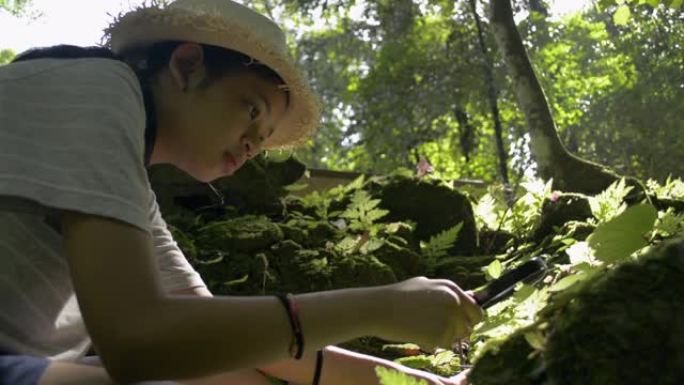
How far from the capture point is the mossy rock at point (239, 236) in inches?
173

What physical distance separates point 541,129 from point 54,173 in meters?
5.93

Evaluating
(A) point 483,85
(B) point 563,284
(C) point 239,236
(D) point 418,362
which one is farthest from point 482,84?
(B) point 563,284

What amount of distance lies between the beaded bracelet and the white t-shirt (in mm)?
351

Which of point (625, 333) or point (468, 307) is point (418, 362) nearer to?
point (468, 307)

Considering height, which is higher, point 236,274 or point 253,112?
point 253,112

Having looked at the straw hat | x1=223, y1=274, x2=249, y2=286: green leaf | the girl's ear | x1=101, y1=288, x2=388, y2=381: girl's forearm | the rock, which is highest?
the straw hat

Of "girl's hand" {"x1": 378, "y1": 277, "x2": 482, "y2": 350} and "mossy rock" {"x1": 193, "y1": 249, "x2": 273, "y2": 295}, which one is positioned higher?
"girl's hand" {"x1": 378, "y1": 277, "x2": 482, "y2": 350}

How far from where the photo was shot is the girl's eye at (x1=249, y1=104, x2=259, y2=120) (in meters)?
2.04

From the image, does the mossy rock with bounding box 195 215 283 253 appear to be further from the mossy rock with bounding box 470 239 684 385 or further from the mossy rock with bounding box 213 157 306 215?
the mossy rock with bounding box 470 239 684 385

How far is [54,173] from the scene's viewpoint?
154cm

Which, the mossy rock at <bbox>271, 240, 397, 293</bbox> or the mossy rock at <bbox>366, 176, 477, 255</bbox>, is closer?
the mossy rock at <bbox>271, 240, 397, 293</bbox>

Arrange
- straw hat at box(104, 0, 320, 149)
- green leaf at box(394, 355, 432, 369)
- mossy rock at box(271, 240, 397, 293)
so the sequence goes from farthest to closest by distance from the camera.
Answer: mossy rock at box(271, 240, 397, 293) < green leaf at box(394, 355, 432, 369) < straw hat at box(104, 0, 320, 149)

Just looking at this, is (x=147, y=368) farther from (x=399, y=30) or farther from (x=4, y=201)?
(x=399, y=30)

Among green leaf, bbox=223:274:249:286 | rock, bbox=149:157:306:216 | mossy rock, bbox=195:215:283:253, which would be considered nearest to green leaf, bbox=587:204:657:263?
green leaf, bbox=223:274:249:286
